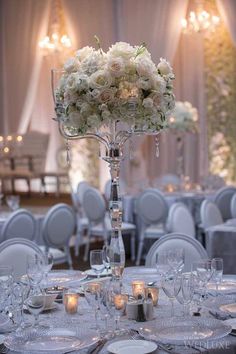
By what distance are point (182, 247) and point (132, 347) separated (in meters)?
1.55

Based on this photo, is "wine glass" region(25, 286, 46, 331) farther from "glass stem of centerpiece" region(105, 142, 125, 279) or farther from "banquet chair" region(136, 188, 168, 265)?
"banquet chair" region(136, 188, 168, 265)

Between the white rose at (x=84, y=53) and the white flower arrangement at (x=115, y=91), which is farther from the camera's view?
the white rose at (x=84, y=53)

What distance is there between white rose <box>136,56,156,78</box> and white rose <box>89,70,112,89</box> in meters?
0.13

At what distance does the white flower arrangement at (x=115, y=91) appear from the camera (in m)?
2.77

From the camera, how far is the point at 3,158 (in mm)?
13266

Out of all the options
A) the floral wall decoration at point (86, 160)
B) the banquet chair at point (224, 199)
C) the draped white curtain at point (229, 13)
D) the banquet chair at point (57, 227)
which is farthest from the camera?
the floral wall decoration at point (86, 160)

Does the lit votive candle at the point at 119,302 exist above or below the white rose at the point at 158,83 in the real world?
below

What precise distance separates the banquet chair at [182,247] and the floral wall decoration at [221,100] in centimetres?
665

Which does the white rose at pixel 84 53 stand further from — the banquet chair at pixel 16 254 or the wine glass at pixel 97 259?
the banquet chair at pixel 16 254

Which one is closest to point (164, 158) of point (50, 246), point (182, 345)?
point (50, 246)

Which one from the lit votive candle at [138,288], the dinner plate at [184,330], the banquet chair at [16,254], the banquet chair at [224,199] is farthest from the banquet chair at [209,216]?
the dinner plate at [184,330]

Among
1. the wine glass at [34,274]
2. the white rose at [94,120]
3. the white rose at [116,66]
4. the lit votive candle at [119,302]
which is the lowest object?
the lit votive candle at [119,302]

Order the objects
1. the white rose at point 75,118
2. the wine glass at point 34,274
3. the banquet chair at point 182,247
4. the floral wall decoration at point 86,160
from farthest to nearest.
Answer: the floral wall decoration at point 86,160 < the banquet chair at point 182,247 < the white rose at point 75,118 < the wine glass at point 34,274

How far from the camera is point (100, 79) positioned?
2785 mm
